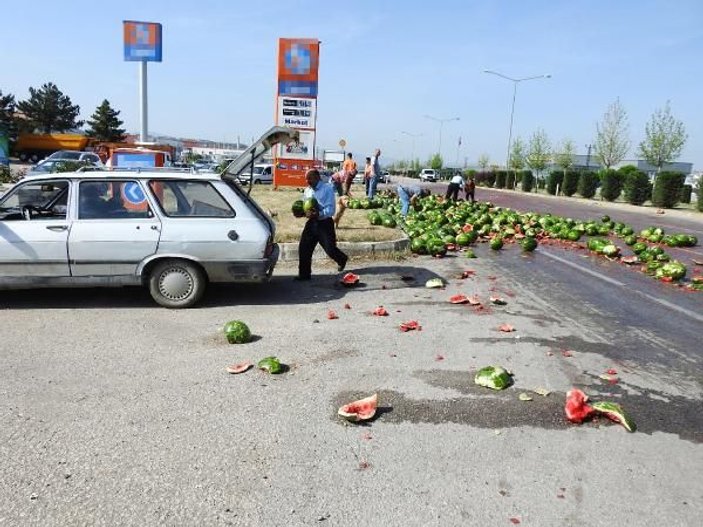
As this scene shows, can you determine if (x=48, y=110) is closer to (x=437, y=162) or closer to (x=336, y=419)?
(x=437, y=162)

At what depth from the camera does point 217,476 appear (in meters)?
3.51

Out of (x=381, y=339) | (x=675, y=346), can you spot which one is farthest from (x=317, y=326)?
(x=675, y=346)

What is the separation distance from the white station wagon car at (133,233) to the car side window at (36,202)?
0.01m

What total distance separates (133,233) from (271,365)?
2.94 meters

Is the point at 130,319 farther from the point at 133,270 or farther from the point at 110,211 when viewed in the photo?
the point at 110,211

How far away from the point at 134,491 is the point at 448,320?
455 cm

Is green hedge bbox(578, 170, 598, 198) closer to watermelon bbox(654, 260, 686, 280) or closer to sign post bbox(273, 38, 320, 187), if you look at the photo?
sign post bbox(273, 38, 320, 187)

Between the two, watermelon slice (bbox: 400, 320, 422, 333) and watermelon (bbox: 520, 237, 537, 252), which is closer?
watermelon slice (bbox: 400, 320, 422, 333)

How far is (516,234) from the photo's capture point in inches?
600

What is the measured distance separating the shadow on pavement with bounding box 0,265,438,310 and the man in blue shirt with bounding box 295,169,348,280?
0.39m

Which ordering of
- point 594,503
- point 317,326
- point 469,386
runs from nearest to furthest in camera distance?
point 594,503 → point 469,386 → point 317,326

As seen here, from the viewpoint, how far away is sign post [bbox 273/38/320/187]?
2673 centimetres

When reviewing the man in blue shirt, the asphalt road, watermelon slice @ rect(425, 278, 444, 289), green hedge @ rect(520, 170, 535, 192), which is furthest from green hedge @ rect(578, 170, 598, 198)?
the man in blue shirt

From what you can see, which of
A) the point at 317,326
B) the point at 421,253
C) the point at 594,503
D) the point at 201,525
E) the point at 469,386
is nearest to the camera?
the point at 201,525
